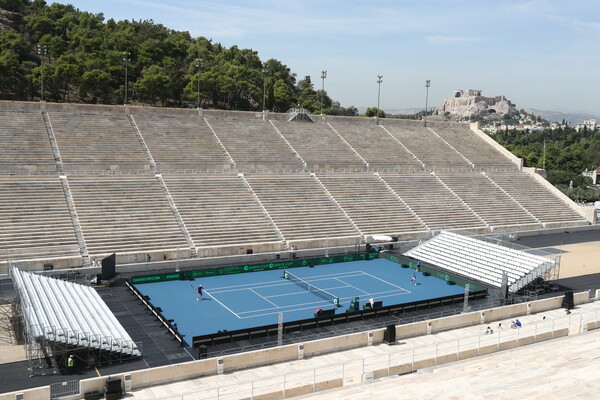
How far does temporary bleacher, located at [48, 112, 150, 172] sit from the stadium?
0.21m

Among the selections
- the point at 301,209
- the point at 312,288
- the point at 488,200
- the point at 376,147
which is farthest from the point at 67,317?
the point at 488,200

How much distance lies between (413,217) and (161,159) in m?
23.8

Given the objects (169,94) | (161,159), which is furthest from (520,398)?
(169,94)

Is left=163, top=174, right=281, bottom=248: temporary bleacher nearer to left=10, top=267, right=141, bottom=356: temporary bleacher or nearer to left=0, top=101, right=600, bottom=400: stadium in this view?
left=0, top=101, right=600, bottom=400: stadium

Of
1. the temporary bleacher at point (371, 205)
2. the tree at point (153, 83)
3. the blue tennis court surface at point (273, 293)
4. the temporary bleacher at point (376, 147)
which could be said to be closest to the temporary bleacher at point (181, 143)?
the temporary bleacher at point (371, 205)

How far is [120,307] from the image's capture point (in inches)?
1170

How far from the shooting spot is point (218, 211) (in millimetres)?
44750

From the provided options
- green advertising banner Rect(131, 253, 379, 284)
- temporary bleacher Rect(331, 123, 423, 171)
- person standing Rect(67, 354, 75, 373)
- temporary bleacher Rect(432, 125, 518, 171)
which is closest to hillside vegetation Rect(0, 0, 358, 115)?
temporary bleacher Rect(331, 123, 423, 171)

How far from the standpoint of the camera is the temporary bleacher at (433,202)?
51.5 metres

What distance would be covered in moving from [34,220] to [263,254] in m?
16.2

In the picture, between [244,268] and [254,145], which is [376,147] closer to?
[254,145]

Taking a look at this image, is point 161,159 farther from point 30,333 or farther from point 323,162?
point 30,333

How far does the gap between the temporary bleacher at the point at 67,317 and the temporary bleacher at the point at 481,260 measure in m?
23.7

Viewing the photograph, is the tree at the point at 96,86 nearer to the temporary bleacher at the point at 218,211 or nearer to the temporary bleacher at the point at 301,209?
the temporary bleacher at the point at 218,211
